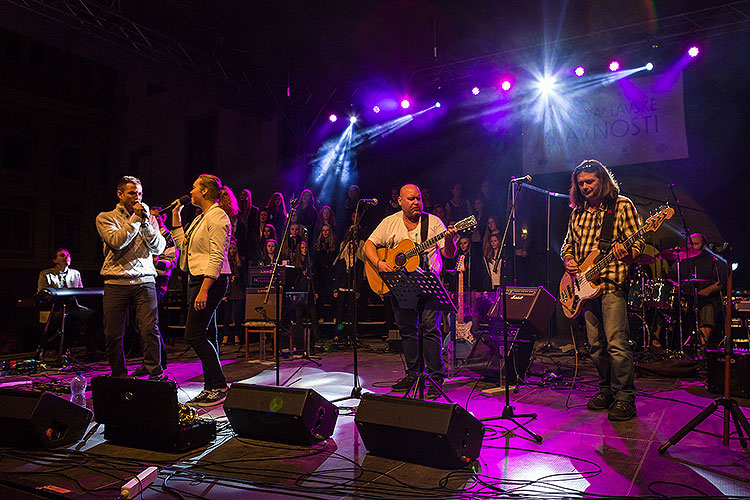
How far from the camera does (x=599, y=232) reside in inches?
173

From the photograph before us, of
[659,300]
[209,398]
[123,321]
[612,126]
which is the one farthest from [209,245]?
[612,126]

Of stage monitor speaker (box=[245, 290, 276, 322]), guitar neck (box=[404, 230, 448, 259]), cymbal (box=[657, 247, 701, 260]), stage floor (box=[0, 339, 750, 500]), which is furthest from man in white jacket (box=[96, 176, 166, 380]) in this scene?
cymbal (box=[657, 247, 701, 260])

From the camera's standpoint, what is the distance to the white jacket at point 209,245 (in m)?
4.62

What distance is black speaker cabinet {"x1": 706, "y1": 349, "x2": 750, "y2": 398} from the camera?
5004 millimetres

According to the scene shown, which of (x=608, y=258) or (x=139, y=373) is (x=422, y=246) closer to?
(x=608, y=258)

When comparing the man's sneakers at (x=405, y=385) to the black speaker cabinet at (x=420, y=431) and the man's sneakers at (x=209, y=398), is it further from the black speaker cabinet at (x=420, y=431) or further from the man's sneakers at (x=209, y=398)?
the black speaker cabinet at (x=420, y=431)

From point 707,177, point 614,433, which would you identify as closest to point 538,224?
point 707,177

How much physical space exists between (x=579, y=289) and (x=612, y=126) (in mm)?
6556

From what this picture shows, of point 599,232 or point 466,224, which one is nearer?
point 599,232

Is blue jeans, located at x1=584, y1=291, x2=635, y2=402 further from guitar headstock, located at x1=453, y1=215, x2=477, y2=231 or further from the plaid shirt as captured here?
guitar headstock, located at x1=453, y1=215, x2=477, y2=231

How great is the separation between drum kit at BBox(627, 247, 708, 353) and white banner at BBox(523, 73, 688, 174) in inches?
94.3

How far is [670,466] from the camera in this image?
9.81ft

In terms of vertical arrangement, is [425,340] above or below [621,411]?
above

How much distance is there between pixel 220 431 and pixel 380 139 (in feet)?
32.3
